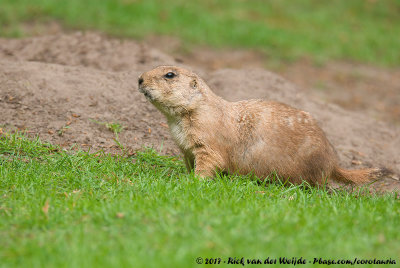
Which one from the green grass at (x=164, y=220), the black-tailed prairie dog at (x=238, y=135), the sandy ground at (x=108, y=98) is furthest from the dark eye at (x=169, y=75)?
the sandy ground at (x=108, y=98)

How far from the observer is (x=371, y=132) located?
25.4 feet

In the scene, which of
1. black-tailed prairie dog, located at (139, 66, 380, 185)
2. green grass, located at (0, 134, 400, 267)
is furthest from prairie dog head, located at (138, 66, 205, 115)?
green grass, located at (0, 134, 400, 267)

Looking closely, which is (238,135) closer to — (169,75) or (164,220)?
(169,75)

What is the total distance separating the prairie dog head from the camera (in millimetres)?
5008

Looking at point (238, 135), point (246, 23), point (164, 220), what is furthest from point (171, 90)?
point (246, 23)

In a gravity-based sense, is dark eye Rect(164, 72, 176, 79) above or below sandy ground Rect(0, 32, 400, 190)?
above

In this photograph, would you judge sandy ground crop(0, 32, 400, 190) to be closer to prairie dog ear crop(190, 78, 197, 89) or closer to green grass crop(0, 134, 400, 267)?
green grass crop(0, 134, 400, 267)

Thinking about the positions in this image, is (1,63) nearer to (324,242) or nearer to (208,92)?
(208,92)

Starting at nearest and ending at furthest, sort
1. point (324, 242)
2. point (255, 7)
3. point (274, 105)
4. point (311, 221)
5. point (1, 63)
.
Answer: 1. point (324, 242)
2. point (311, 221)
3. point (274, 105)
4. point (1, 63)
5. point (255, 7)

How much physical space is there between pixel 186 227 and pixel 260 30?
971 centimetres

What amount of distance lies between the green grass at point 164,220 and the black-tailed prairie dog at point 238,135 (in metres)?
0.28

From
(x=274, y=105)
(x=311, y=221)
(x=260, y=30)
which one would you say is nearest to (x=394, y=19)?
(x=260, y=30)

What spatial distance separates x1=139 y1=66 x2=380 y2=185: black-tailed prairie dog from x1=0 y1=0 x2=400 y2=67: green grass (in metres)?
6.04

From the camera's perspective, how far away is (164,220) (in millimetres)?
3652
